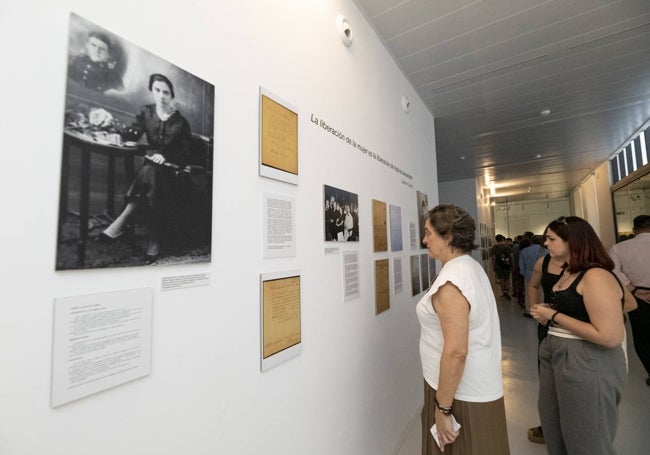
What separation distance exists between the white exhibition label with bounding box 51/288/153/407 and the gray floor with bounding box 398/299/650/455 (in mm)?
2347

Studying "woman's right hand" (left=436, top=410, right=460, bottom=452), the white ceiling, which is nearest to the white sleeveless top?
"woman's right hand" (left=436, top=410, right=460, bottom=452)

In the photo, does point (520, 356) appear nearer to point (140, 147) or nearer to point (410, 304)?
point (410, 304)

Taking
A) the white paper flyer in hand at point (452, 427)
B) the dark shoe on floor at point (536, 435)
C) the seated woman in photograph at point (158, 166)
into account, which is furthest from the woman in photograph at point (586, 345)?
the seated woman in photograph at point (158, 166)

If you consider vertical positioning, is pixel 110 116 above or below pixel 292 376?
above

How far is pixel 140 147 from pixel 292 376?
108 cm

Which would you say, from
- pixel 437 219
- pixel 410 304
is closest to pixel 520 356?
pixel 410 304

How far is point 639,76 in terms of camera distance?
11.1ft

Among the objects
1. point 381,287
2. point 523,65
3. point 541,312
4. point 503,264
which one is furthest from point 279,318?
point 503,264

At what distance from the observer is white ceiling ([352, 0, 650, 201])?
2326mm

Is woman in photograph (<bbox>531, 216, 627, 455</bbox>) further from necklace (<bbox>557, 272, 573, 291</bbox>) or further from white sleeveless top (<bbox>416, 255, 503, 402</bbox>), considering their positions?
white sleeveless top (<bbox>416, 255, 503, 402</bbox>)

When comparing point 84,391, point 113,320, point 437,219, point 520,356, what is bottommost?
point 520,356

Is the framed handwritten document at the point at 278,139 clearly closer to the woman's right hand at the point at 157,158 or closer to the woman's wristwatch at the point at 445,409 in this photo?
the woman's right hand at the point at 157,158

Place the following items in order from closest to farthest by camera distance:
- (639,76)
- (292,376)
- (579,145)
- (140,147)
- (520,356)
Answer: (140,147)
(292,376)
(639,76)
(520,356)
(579,145)

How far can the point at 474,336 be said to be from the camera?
1410 mm
